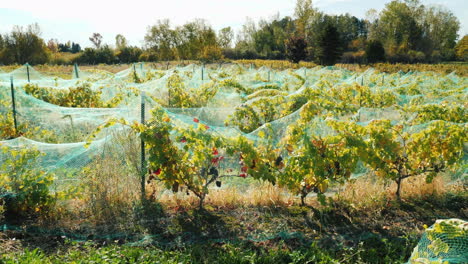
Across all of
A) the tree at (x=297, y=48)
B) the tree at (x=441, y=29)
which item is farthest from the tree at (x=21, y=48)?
the tree at (x=441, y=29)

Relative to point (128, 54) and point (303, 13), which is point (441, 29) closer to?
point (303, 13)

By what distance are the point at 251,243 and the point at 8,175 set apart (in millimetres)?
2565

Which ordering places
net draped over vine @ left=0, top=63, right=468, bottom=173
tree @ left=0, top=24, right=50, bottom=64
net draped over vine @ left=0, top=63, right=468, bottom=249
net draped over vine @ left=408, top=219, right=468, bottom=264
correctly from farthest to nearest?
tree @ left=0, top=24, right=50, bottom=64 < net draped over vine @ left=0, top=63, right=468, bottom=173 < net draped over vine @ left=0, top=63, right=468, bottom=249 < net draped over vine @ left=408, top=219, right=468, bottom=264

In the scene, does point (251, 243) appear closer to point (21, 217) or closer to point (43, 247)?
point (43, 247)

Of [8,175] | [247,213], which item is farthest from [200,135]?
[8,175]

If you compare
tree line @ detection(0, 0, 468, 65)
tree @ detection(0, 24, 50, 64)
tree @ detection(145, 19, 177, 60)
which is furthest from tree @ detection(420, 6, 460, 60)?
tree @ detection(0, 24, 50, 64)

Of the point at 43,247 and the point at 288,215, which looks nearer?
the point at 43,247

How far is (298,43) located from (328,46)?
9.77 feet

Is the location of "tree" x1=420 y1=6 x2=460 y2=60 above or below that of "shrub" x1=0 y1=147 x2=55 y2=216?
above

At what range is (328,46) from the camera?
116 ft

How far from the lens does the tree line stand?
32281 mm

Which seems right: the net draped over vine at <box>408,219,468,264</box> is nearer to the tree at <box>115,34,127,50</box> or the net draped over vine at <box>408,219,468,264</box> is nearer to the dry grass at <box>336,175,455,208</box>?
the dry grass at <box>336,175,455,208</box>

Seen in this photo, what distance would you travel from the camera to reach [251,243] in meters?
3.47

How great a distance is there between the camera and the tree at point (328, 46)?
35219 mm
